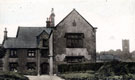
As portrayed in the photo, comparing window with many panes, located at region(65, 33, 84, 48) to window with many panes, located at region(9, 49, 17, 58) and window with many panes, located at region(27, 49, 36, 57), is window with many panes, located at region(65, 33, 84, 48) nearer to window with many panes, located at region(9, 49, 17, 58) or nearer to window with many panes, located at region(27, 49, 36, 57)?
window with many panes, located at region(27, 49, 36, 57)

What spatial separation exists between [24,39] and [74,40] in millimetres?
7197

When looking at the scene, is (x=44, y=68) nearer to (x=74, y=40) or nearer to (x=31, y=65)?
(x=31, y=65)

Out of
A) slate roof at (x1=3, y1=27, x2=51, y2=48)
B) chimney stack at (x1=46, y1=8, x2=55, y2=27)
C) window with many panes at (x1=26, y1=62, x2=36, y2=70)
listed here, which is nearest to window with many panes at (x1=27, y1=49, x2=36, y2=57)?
slate roof at (x1=3, y1=27, x2=51, y2=48)

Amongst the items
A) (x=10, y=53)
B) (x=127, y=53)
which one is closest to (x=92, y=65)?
(x=10, y=53)

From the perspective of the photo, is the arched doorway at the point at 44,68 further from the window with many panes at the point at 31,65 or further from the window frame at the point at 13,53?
the window frame at the point at 13,53

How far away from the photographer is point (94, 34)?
80.1 feet

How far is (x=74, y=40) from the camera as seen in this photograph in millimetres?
24219

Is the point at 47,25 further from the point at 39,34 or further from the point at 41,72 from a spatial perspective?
the point at 41,72

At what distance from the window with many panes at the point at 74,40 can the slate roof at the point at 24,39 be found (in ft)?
19.5

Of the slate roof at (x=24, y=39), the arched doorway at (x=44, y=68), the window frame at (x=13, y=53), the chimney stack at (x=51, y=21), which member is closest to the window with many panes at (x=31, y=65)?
the arched doorway at (x=44, y=68)

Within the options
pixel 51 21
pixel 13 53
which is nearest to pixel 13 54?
pixel 13 53

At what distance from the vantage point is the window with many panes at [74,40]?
23.8m

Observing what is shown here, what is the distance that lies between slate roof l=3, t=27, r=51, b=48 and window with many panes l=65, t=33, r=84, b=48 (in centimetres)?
594

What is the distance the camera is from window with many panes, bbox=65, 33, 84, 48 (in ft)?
78.2
